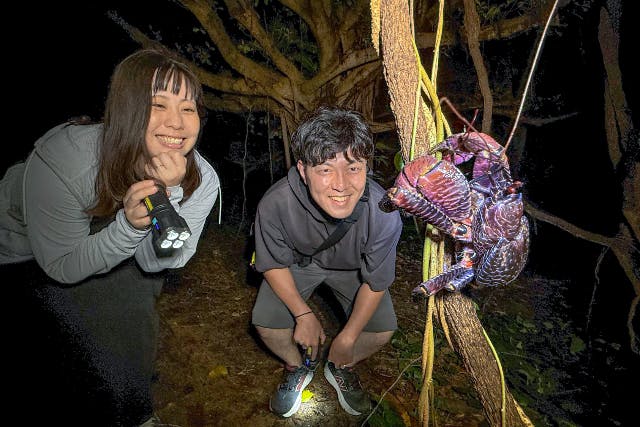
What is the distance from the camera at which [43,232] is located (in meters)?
1.72

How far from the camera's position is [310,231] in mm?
2578

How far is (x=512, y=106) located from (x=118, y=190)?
20.9ft

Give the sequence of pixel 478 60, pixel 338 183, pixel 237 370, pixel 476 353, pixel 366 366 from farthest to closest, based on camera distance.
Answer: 1. pixel 366 366
2. pixel 237 370
3. pixel 338 183
4. pixel 478 60
5. pixel 476 353

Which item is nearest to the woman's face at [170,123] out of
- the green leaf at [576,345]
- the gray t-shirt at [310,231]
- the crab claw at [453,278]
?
the gray t-shirt at [310,231]

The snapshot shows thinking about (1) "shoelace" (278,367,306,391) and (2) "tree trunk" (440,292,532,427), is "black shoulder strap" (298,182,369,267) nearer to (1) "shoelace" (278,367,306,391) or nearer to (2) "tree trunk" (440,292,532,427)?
(2) "tree trunk" (440,292,532,427)

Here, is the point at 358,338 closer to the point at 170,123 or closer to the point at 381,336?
the point at 381,336

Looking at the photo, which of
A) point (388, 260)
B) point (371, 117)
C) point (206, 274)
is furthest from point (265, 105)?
point (388, 260)

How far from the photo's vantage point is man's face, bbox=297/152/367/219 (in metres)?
2.06

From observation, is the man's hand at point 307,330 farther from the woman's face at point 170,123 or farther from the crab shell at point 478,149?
the crab shell at point 478,149

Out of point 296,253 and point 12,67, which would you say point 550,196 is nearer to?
point 296,253

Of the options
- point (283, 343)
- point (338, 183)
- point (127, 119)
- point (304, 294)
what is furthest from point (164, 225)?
point (283, 343)

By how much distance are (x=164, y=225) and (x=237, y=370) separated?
7.90 feet

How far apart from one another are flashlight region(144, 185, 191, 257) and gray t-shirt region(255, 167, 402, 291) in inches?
38.3

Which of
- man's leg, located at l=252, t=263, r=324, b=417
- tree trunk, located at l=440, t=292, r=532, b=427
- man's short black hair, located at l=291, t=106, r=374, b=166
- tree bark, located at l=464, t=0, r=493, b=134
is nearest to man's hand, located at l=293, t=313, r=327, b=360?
man's leg, located at l=252, t=263, r=324, b=417
